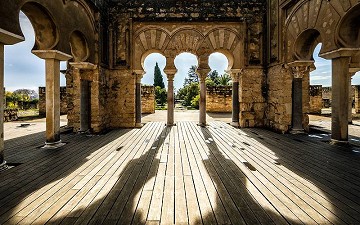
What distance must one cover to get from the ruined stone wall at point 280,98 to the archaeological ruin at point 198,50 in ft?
0.10

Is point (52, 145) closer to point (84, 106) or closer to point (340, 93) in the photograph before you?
point (84, 106)

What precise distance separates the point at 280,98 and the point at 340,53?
7.68ft

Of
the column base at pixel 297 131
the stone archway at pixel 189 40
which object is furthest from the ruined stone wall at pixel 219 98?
the column base at pixel 297 131

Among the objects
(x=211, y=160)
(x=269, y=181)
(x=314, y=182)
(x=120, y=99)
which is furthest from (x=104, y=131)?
(x=314, y=182)

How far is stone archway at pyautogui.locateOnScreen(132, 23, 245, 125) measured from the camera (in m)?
7.64

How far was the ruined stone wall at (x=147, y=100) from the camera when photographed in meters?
13.6

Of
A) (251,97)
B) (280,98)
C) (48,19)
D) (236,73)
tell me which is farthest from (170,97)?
(48,19)

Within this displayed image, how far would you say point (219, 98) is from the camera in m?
13.9

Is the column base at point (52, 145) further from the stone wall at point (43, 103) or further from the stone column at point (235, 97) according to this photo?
the stone wall at point (43, 103)

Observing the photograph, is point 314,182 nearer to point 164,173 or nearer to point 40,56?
point 164,173

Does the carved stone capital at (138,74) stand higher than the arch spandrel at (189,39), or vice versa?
the arch spandrel at (189,39)

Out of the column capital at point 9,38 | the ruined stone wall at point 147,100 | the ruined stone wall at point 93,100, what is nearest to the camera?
the column capital at point 9,38

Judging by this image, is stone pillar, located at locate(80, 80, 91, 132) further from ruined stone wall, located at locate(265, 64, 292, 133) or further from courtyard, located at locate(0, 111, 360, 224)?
ruined stone wall, located at locate(265, 64, 292, 133)

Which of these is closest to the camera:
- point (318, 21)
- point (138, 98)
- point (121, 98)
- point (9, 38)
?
point (9, 38)
